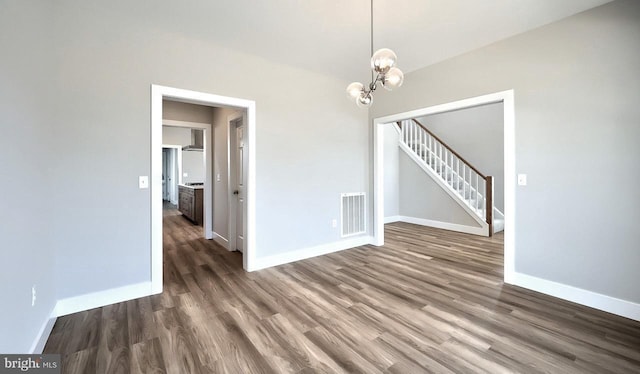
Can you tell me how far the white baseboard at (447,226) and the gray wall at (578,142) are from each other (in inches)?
102

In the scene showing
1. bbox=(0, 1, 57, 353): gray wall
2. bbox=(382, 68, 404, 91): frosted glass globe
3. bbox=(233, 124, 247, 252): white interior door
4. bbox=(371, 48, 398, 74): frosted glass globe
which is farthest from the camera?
bbox=(233, 124, 247, 252): white interior door

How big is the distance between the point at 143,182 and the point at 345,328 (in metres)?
2.35

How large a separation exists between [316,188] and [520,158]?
250cm

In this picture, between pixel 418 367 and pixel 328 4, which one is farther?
pixel 328 4

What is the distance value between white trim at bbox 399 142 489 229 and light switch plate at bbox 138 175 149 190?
553 centimetres

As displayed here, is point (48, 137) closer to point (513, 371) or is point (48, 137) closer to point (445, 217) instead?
point (513, 371)

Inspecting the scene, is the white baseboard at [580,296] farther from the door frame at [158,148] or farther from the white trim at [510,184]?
the door frame at [158,148]

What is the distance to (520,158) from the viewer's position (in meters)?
2.85

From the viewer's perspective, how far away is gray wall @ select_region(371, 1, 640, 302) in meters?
2.26

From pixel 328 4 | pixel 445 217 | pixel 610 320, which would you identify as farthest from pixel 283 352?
pixel 445 217

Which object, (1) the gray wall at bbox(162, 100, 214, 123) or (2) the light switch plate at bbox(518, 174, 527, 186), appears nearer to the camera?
(2) the light switch plate at bbox(518, 174, 527, 186)

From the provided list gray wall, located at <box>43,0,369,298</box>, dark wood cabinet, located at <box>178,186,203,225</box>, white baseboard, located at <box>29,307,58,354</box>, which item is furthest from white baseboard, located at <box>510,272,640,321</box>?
dark wood cabinet, located at <box>178,186,203,225</box>

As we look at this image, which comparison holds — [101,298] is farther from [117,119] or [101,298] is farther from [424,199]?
[424,199]

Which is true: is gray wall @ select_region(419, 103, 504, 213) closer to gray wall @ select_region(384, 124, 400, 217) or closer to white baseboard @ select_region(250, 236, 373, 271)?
gray wall @ select_region(384, 124, 400, 217)
